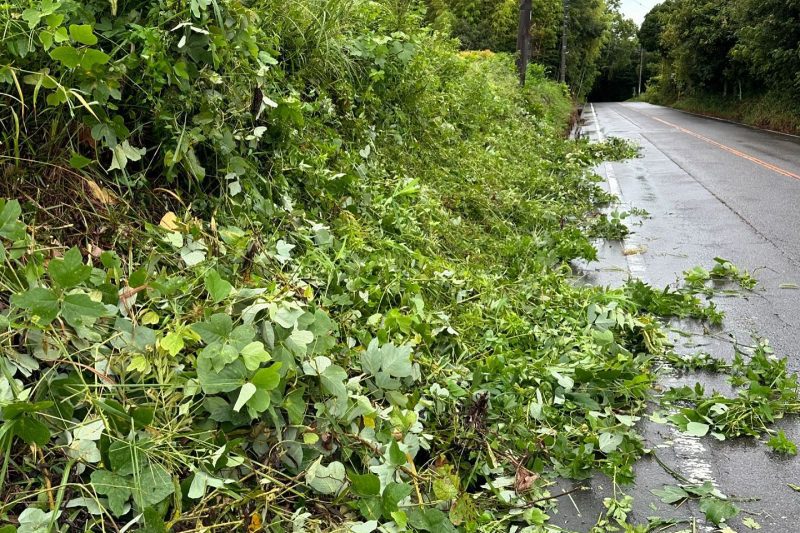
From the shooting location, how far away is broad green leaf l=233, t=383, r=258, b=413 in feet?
7.13

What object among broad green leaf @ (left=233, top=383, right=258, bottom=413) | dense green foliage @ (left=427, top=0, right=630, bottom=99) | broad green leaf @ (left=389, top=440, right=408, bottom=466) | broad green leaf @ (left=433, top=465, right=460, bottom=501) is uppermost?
dense green foliage @ (left=427, top=0, right=630, bottom=99)

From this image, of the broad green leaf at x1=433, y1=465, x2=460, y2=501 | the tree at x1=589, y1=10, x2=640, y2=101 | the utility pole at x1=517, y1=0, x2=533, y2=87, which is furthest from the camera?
the tree at x1=589, y1=10, x2=640, y2=101

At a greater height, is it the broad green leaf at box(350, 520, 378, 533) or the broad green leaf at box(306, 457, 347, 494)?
the broad green leaf at box(306, 457, 347, 494)

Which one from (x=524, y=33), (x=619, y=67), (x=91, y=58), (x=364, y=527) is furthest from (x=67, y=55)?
(x=619, y=67)

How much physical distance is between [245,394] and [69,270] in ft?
2.45

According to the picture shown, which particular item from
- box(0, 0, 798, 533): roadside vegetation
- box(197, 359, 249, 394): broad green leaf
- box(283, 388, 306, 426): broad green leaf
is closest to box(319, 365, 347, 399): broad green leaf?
box(0, 0, 798, 533): roadside vegetation

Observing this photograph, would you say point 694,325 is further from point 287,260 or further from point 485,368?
point 287,260

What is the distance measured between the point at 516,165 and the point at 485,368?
277 inches

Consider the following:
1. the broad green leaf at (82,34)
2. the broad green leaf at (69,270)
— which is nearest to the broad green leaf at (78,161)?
the broad green leaf at (82,34)

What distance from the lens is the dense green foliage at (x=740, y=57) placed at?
24.0 metres

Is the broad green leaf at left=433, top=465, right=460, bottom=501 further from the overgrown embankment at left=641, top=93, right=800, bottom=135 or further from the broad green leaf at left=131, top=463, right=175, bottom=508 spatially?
the overgrown embankment at left=641, top=93, right=800, bottom=135

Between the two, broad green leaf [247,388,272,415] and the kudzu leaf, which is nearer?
Answer: broad green leaf [247,388,272,415]

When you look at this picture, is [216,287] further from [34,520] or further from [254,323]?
[34,520]

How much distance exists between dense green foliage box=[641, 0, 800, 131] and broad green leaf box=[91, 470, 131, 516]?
26.5 meters
